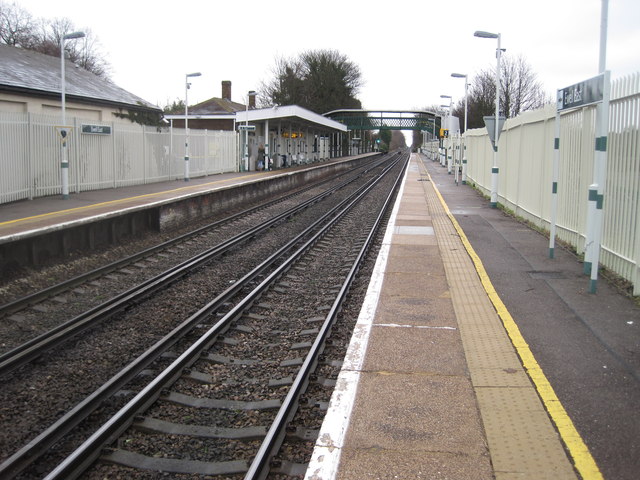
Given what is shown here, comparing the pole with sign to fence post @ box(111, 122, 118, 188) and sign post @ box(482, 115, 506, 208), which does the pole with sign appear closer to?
sign post @ box(482, 115, 506, 208)

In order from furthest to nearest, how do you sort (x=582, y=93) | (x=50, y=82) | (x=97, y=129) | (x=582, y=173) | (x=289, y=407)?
1. (x=50, y=82)
2. (x=97, y=129)
3. (x=582, y=173)
4. (x=582, y=93)
5. (x=289, y=407)

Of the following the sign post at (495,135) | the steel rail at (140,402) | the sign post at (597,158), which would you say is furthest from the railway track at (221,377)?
the sign post at (495,135)

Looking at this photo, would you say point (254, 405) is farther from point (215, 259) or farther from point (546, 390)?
point (215, 259)

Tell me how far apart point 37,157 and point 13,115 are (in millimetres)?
1558

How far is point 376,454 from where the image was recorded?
3910 mm

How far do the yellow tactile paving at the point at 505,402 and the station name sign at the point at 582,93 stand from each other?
9.55 ft

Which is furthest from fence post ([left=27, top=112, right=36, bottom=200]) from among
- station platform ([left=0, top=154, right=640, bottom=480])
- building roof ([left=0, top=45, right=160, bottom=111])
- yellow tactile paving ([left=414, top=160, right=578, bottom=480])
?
yellow tactile paving ([left=414, top=160, right=578, bottom=480])

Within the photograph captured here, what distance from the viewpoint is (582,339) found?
6062mm

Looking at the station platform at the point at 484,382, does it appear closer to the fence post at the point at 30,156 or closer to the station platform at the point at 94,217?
the station platform at the point at 94,217

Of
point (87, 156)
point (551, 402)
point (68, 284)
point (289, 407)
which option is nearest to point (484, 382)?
point (551, 402)

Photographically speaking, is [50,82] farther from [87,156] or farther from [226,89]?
[226,89]

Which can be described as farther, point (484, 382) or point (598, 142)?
point (598, 142)

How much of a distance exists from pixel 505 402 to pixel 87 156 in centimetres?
1816

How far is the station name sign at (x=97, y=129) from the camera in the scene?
1942 centimetres
